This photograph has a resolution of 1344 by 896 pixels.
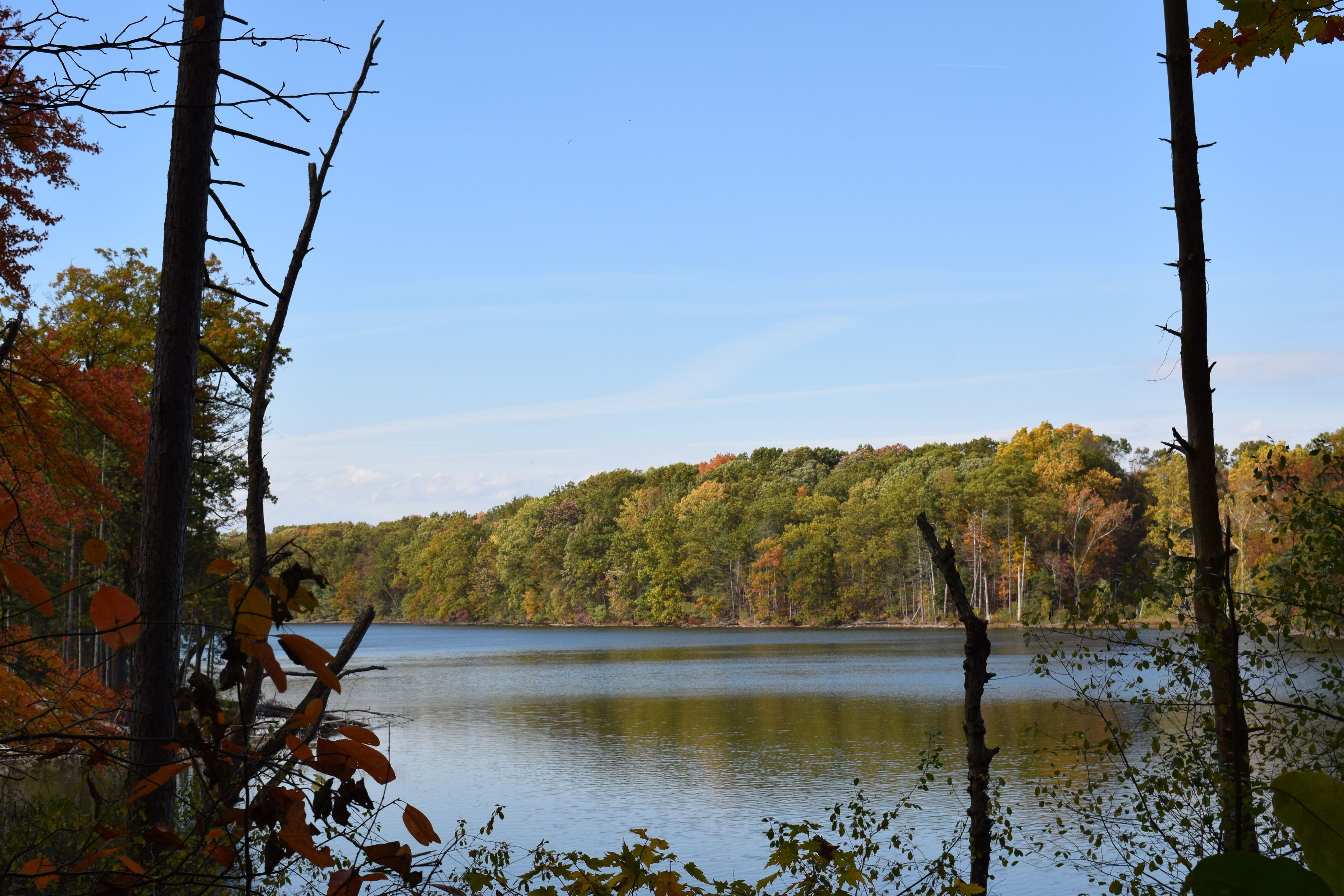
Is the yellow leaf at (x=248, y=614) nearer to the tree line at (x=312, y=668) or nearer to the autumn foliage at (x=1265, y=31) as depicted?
the tree line at (x=312, y=668)

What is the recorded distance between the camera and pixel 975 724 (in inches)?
246

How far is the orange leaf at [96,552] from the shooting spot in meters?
1.20

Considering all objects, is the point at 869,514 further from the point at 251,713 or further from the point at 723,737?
the point at 251,713

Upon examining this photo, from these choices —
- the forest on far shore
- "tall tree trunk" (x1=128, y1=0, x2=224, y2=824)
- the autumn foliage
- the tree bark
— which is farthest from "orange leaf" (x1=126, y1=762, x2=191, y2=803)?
the forest on far shore

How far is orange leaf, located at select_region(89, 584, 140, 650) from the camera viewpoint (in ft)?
3.63

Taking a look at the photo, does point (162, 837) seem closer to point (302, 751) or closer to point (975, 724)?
point (302, 751)

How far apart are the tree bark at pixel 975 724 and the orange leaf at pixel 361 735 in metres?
4.97

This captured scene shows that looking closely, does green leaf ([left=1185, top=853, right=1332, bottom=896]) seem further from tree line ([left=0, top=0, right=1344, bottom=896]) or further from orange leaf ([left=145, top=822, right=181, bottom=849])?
orange leaf ([left=145, top=822, right=181, bottom=849])

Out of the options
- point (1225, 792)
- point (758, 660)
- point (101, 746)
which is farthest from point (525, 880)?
point (758, 660)

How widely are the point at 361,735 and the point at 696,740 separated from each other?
69.3ft

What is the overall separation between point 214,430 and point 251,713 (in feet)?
65.7

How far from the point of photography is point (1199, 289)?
598cm

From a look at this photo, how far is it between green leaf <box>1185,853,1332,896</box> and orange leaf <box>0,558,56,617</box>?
45.2 inches

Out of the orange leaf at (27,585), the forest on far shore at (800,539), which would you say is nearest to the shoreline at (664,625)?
the forest on far shore at (800,539)
